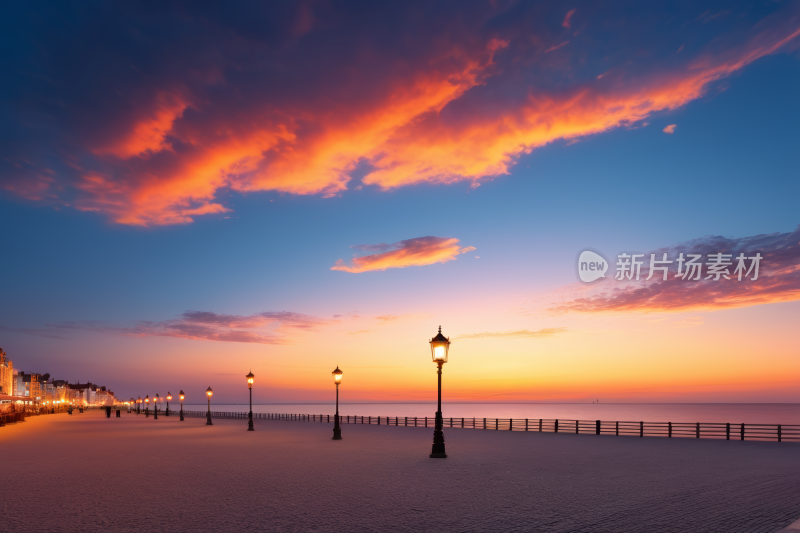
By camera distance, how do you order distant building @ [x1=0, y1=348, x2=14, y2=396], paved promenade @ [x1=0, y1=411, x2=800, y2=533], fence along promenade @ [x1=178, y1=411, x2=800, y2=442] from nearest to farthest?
paved promenade @ [x1=0, y1=411, x2=800, y2=533], fence along promenade @ [x1=178, y1=411, x2=800, y2=442], distant building @ [x1=0, y1=348, x2=14, y2=396]

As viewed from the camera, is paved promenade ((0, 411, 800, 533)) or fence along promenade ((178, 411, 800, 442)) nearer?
paved promenade ((0, 411, 800, 533))

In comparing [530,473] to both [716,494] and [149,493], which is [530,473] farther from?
[149,493]

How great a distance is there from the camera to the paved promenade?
10633 millimetres

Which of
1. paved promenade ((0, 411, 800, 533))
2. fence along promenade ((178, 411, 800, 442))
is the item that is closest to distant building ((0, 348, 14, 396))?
fence along promenade ((178, 411, 800, 442))

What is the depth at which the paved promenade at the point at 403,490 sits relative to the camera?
10633 millimetres

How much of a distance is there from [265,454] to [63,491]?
9779 mm

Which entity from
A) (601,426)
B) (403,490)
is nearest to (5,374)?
(601,426)

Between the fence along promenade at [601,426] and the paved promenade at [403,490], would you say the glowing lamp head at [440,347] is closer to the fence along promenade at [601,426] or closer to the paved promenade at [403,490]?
the paved promenade at [403,490]

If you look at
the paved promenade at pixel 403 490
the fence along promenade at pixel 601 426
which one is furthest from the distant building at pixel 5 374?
the paved promenade at pixel 403 490

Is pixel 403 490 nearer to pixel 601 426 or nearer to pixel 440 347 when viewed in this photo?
pixel 440 347

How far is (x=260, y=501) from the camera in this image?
1283 centimetres

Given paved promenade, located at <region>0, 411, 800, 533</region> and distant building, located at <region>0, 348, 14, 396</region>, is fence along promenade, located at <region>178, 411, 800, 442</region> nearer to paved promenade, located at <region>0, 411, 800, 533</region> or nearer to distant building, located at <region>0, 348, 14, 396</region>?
paved promenade, located at <region>0, 411, 800, 533</region>

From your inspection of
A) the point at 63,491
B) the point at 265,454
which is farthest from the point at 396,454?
the point at 63,491

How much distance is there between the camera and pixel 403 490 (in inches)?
556
